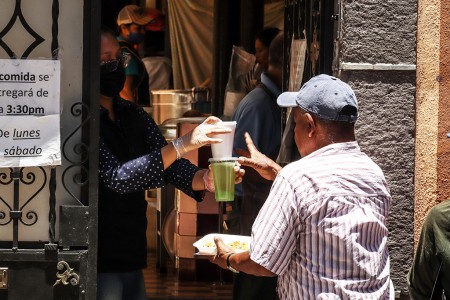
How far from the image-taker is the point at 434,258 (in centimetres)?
500

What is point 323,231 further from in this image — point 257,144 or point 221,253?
point 257,144

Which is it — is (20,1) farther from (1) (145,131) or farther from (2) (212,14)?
(2) (212,14)

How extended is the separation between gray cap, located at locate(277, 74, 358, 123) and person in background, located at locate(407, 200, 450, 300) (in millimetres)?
818

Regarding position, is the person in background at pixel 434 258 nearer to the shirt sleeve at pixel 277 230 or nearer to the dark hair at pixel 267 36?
the shirt sleeve at pixel 277 230

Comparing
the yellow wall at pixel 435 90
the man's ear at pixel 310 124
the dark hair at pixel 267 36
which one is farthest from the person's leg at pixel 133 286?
the dark hair at pixel 267 36

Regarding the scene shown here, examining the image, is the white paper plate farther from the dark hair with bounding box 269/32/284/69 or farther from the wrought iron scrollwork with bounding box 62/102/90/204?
the dark hair with bounding box 269/32/284/69

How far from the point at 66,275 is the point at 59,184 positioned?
0.47 meters

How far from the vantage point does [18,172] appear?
17.7 ft

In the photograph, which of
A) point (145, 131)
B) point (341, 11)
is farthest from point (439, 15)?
point (145, 131)

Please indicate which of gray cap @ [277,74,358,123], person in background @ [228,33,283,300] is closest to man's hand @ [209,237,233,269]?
gray cap @ [277,74,358,123]

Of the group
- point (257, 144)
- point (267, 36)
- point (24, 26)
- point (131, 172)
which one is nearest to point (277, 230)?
point (131, 172)

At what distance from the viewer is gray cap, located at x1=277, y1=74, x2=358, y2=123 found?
4.44m

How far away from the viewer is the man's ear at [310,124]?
4.48 m

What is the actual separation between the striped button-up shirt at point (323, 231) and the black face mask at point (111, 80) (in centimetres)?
152
